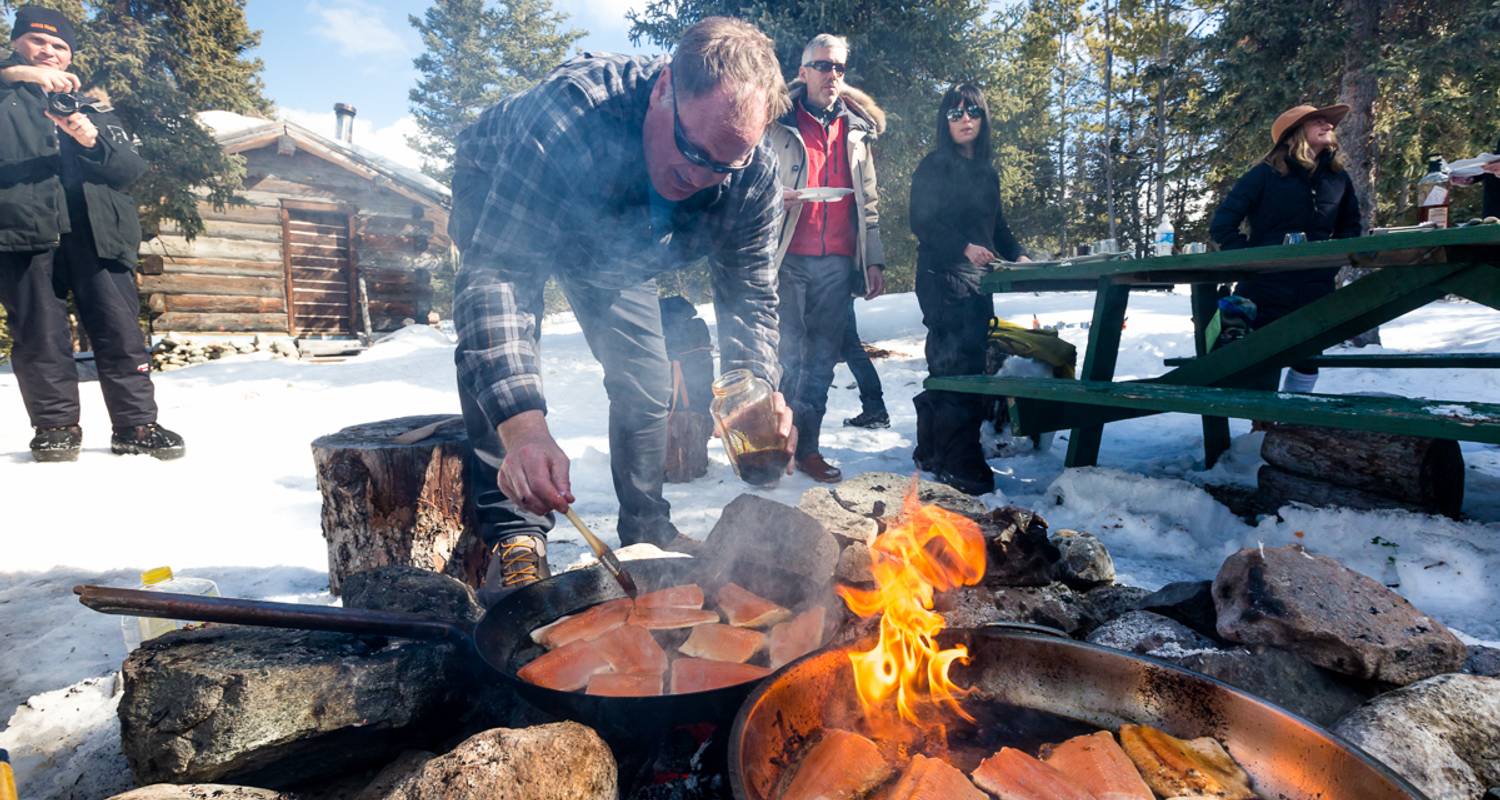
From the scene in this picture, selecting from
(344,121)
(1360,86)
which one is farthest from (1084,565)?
(344,121)

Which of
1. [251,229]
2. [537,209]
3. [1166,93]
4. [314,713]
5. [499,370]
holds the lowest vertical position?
[314,713]

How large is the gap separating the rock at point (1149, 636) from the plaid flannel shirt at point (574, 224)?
1.70m

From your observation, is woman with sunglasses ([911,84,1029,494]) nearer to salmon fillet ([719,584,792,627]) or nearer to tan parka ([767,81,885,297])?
tan parka ([767,81,885,297])

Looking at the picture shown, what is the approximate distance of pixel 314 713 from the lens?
5.91ft

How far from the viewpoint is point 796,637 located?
7.18 feet

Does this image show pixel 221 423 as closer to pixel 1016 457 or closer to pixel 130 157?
pixel 130 157

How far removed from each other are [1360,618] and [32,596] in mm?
5460

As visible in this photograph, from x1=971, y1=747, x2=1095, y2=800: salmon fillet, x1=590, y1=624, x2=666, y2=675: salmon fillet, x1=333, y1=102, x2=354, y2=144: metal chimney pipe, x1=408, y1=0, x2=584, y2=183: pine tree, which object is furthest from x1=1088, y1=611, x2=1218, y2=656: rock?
x1=408, y1=0, x2=584, y2=183: pine tree

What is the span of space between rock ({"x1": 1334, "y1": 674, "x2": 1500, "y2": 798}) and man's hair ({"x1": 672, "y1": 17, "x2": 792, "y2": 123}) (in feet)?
8.04

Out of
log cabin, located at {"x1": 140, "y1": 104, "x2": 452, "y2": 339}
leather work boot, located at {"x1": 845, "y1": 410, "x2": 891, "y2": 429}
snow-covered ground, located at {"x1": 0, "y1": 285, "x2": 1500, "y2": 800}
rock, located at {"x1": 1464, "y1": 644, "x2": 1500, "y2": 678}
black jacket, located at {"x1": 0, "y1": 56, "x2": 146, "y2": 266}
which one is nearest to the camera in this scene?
rock, located at {"x1": 1464, "y1": 644, "x2": 1500, "y2": 678}

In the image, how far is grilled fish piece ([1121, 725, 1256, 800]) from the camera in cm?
150

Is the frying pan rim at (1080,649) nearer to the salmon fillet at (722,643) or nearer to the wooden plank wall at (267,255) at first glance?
the salmon fillet at (722,643)

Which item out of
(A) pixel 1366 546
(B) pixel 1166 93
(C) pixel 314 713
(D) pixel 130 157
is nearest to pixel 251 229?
(D) pixel 130 157

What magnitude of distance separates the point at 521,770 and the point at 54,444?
6.42 metres
